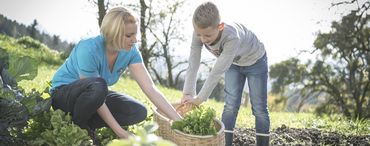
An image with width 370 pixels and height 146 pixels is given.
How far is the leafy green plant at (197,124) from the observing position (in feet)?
10.2

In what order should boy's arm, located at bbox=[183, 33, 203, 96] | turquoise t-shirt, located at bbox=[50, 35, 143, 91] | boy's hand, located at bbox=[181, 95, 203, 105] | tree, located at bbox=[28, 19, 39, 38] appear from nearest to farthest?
turquoise t-shirt, located at bbox=[50, 35, 143, 91], boy's hand, located at bbox=[181, 95, 203, 105], boy's arm, located at bbox=[183, 33, 203, 96], tree, located at bbox=[28, 19, 39, 38]

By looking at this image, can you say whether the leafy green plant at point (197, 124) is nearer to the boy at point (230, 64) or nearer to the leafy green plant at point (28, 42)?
the boy at point (230, 64)

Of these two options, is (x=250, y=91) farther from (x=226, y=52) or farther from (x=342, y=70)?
(x=342, y=70)

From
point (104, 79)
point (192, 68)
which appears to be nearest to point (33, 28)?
point (192, 68)

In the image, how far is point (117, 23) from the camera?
10.0 feet

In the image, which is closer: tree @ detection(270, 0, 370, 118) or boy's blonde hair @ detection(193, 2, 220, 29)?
boy's blonde hair @ detection(193, 2, 220, 29)

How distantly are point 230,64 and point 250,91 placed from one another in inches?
20.7

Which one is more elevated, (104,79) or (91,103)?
(104,79)

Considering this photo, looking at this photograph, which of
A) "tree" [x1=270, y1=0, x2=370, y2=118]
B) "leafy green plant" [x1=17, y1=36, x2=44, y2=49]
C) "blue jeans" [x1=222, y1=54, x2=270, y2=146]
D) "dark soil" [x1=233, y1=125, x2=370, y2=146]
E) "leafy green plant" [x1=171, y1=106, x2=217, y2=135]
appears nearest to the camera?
"leafy green plant" [x1=171, y1=106, x2=217, y2=135]

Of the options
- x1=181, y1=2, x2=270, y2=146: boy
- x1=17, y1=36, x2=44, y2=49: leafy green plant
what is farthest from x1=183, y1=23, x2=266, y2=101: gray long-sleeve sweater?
x1=17, y1=36, x2=44, y2=49: leafy green plant

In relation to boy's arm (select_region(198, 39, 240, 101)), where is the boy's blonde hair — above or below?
above

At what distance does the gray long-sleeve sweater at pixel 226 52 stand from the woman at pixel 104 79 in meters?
0.40

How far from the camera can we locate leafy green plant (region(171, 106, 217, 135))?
3.10m

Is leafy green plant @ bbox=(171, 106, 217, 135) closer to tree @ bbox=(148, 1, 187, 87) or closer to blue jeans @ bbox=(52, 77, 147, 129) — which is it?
blue jeans @ bbox=(52, 77, 147, 129)
